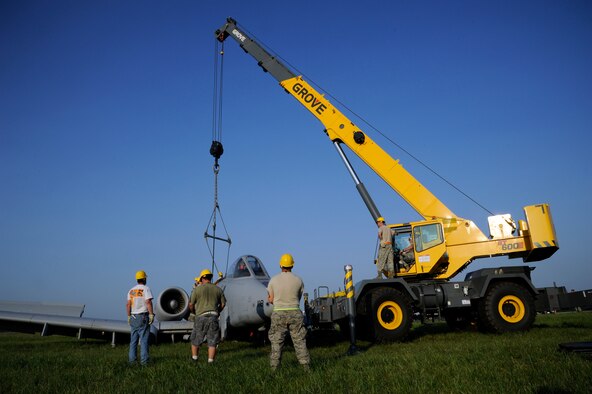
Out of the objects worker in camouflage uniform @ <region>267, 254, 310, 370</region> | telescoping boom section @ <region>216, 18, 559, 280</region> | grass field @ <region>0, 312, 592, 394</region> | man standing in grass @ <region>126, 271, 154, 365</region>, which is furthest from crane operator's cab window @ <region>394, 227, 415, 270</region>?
man standing in grass @ <region>126, 271, 154, 365</region>

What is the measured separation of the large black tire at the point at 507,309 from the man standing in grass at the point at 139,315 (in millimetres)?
8322

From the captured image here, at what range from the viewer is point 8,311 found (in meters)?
13.9

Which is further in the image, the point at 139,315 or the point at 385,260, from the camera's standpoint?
the point at 385,260

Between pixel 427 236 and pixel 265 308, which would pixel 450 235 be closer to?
pixel 427 236

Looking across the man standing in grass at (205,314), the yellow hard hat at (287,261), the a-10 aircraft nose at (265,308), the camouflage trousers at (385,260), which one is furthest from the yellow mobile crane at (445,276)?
the yellow hard hat at (287,261)

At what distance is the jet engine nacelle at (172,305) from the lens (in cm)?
1348

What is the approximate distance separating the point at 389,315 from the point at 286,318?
15.7ft

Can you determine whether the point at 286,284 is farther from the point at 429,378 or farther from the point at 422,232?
the point at 422,232

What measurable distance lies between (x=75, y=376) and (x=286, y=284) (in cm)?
329

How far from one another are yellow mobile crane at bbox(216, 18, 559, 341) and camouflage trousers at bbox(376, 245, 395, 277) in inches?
19.3

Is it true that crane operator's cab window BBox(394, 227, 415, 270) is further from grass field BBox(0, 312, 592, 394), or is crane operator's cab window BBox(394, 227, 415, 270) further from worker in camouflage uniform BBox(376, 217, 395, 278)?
grass field BBox(0, 312, 592, 394)

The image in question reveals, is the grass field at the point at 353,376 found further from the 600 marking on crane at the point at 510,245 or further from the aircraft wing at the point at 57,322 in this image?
the aircraft wing at the point at 57,322

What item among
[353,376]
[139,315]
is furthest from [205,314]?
[353,376]

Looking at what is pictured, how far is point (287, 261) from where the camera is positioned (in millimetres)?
6414
